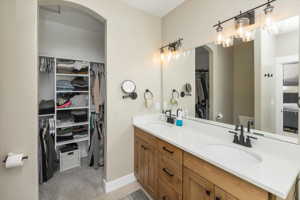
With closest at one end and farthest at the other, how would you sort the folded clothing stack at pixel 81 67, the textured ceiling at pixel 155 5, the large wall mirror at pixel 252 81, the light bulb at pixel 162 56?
the large wall mirror at pixel 252 81 → the textured ceiling at pixel 155 5 → the light bulb at pixel 162 56 → the folded clothing stack at pixel 81 67

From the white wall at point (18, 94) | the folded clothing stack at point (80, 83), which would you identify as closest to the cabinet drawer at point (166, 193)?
the white wall at point (18, 94)

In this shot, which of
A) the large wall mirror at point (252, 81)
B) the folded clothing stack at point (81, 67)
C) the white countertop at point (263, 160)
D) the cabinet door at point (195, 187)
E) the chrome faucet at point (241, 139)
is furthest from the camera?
the folded clothing stack at point (81, 67)

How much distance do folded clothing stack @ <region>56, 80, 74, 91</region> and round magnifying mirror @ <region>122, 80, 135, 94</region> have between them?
3.99 ft

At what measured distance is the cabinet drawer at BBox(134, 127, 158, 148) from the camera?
1591mm

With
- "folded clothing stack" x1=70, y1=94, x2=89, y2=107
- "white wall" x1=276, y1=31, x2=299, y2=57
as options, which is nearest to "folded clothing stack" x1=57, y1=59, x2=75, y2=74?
"folded clothing stack" x1=70, y1=94, x2=89, y2=107

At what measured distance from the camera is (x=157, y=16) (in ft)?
7.47

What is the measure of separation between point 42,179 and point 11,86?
157cm

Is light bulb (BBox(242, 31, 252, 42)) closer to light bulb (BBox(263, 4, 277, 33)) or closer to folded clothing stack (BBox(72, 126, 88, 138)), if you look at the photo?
light bulb (BBox(263, 4, 277, 33))

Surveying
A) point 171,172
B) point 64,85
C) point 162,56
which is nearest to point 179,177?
point 171,172

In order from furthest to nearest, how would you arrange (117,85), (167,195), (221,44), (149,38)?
(149,38) → (117,85) → (221,44) → (167,195)

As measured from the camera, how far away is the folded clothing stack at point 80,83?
2498mm

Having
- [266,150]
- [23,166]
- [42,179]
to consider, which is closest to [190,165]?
[266,150]

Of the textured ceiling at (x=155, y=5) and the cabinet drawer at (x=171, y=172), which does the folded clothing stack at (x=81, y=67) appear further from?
the cabinet drawer at (x=171, y=172)

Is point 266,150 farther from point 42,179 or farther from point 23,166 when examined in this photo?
point 42,179
